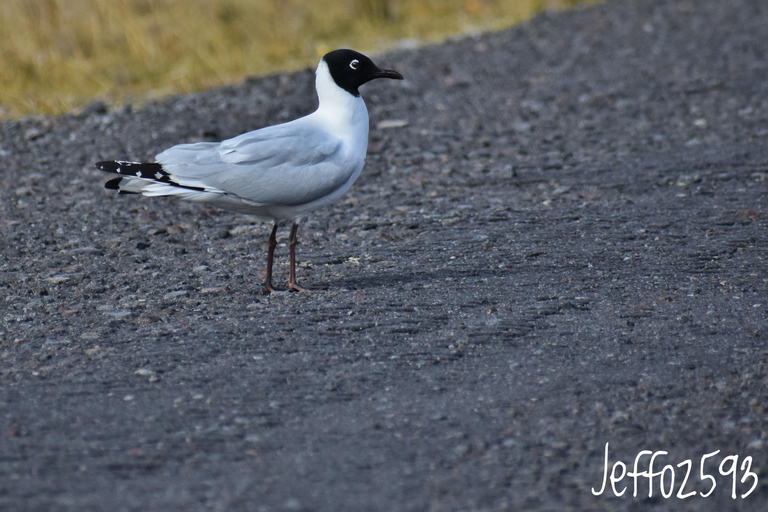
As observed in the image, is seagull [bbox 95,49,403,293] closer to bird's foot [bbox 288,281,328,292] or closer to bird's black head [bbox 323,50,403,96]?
bird's foot [bbox 288,281,328,292]

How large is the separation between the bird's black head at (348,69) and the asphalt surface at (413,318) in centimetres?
94

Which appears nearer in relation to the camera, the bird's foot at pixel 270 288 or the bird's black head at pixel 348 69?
the bird's foot at pixel 270 288

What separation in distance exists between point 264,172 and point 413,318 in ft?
3.23

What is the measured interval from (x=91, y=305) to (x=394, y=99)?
4.44m

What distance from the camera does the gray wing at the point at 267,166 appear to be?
4.48 m

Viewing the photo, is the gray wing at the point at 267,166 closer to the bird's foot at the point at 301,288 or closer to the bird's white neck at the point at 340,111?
the bird's white neck at the point at 340,111

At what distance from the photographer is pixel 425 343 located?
157 inches

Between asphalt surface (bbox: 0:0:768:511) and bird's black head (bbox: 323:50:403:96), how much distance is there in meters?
0.94

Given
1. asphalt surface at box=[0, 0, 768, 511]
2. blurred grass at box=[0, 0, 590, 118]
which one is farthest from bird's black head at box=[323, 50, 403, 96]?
blurred grass at box=[0, 0, 590, 118]

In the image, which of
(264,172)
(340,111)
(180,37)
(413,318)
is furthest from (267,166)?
(180,37)

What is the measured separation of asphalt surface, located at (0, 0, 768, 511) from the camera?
2971 mm

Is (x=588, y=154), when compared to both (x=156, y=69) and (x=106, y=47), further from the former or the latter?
(x=106, y=47)

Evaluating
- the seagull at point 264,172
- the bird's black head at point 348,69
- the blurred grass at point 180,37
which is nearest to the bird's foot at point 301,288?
the seagull at point 264,172

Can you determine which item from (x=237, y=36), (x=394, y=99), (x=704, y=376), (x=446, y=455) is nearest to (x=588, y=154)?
(x=394, y=99)
